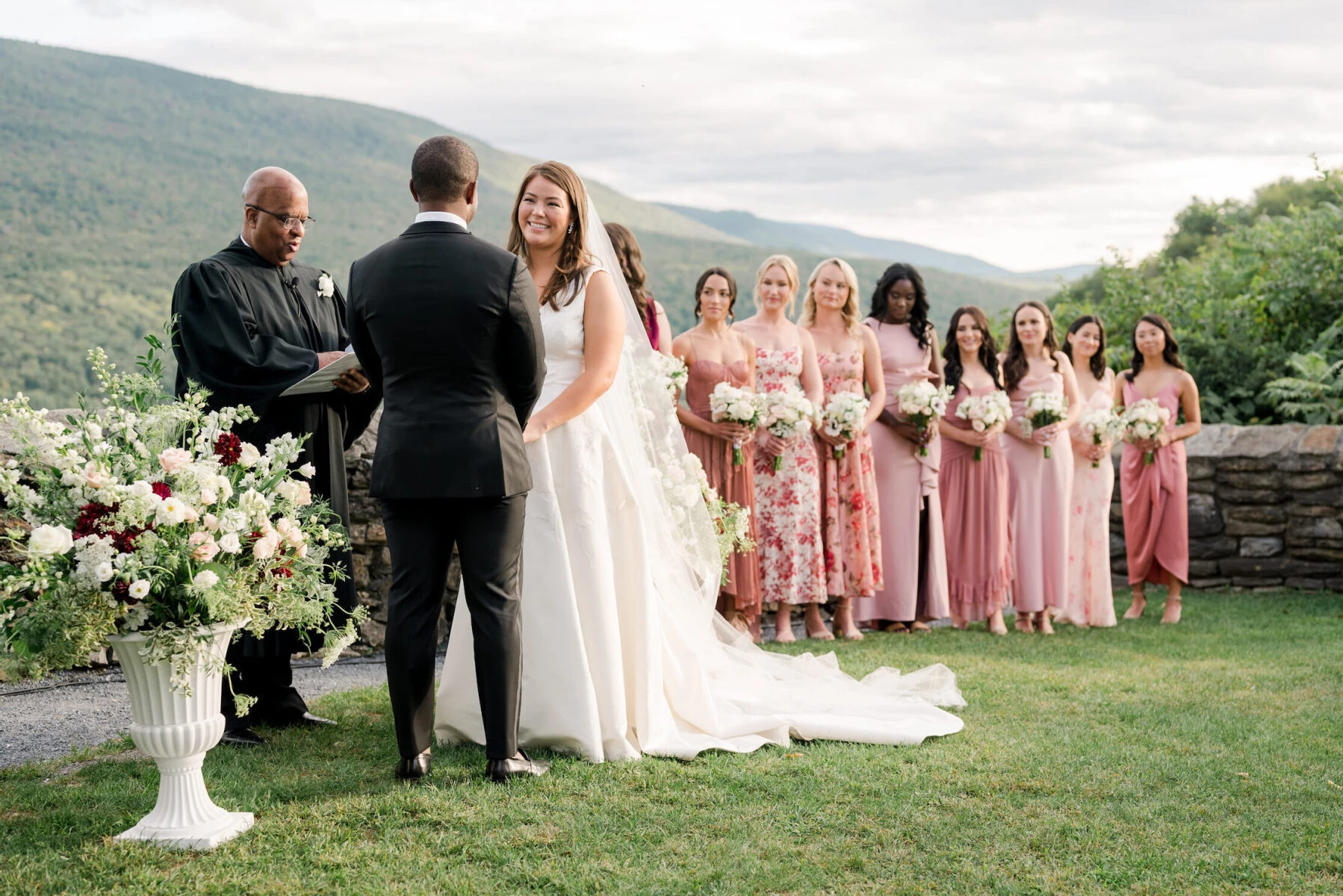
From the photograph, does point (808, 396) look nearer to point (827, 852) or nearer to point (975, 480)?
point (975, 480)

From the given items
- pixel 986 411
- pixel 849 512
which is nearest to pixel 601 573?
pixel 849 512

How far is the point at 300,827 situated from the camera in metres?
3.83

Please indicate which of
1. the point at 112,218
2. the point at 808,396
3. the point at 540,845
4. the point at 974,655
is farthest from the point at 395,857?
the point at 112,218

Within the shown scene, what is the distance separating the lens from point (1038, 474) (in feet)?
29.5

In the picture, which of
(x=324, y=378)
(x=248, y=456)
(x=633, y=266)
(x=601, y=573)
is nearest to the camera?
(x=248, y=456)

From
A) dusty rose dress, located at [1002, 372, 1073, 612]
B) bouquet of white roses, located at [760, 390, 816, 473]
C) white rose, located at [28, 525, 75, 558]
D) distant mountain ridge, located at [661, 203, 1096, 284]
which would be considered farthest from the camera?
distant mountain ridge, located at [661, 203, 1096, 284]

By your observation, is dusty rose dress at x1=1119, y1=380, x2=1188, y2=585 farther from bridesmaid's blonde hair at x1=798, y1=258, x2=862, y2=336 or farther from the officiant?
the officiant

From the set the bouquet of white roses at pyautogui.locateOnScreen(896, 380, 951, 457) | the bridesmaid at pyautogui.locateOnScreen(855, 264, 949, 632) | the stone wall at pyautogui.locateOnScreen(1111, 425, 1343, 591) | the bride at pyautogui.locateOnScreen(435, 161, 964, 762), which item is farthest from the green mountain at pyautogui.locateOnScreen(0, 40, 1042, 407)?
the bride at pyautogui.locateOnScreen(435, 161, 964, 762)

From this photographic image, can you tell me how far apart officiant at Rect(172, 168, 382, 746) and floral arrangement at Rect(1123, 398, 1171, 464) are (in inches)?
247

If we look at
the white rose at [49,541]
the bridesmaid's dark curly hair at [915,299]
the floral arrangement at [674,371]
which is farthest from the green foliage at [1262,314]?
the white rose at [49,541]

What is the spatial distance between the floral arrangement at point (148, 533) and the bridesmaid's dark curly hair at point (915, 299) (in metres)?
5.82

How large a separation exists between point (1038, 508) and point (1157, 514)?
45.1 inches

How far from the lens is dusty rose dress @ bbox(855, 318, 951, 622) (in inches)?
336

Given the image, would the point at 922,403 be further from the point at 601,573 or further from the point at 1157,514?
the point at 601,573
